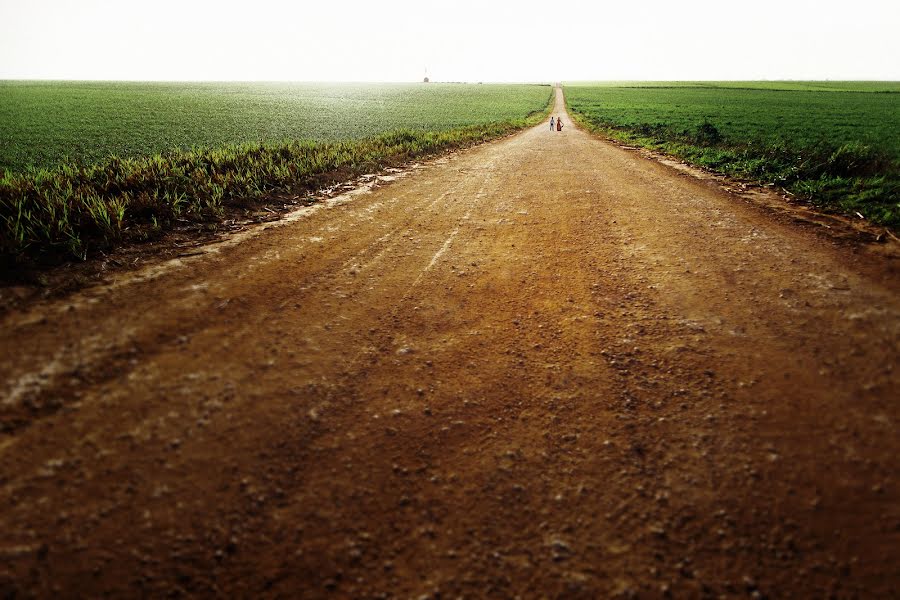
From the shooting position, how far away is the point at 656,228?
252 inches

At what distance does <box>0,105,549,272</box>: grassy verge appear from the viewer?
4914mm

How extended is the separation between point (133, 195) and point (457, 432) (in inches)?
293

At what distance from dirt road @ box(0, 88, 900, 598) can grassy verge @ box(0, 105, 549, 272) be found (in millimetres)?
1312

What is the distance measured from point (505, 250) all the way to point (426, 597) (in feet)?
14.6

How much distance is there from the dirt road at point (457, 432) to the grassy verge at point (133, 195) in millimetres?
1312

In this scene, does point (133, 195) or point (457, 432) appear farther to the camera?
point (133, 195)

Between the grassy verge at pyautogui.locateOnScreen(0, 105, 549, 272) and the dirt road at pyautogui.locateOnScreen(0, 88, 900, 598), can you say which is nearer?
the dirt road at pyautogui.locateOnScreen(0, 88, 900, 598)

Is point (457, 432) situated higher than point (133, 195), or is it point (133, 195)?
point (133, 195)

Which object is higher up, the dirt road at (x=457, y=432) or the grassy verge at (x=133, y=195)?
the grassy verge at (x=133, y=195)

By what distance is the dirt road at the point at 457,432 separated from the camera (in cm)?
204

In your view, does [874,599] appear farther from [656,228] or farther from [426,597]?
[656,228]

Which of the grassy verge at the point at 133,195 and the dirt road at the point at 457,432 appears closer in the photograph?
the dirt road at the point at 457,432

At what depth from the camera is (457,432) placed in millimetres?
2838

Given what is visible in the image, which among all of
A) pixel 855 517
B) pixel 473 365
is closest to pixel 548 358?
pixel 473 365
